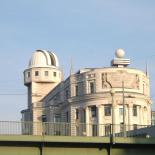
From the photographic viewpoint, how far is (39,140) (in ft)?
108

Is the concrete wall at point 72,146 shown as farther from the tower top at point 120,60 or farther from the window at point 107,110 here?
the tower top at point 120,60

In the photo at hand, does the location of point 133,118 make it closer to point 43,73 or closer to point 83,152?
point 43,73

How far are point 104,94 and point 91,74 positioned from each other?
6.01 metres

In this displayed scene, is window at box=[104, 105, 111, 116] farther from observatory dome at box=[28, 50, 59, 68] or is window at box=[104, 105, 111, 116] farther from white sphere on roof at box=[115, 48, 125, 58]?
observatory dome at box=[28, 50, 59, 68]

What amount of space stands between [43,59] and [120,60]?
3386 centimetres

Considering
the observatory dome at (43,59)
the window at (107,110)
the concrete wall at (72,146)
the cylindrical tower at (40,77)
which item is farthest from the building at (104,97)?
the concrete wall at (72,146)

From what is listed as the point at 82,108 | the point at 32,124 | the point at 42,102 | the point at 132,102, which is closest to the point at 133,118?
the point at 132,102

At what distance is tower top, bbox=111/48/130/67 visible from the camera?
151 m

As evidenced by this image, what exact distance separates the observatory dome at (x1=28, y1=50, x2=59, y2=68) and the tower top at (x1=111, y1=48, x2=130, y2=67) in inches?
1170

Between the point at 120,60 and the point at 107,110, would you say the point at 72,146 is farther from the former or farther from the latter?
the point at 120,60

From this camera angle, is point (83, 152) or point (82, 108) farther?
point (82, 108)

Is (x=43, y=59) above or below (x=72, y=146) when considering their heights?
above

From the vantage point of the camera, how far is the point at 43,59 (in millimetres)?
178000

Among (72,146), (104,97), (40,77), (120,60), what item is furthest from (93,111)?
(72,146)
